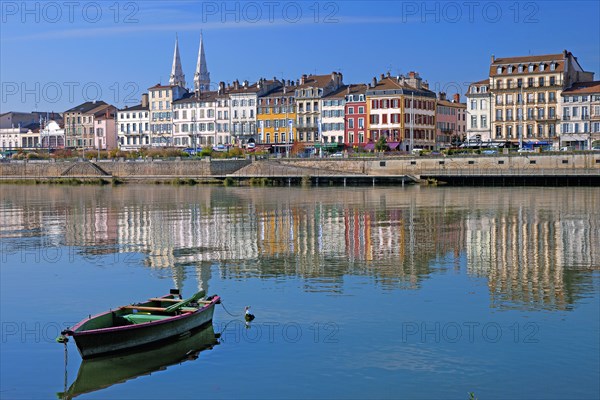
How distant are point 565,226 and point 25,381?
31418mm

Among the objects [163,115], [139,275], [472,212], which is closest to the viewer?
[139,275]

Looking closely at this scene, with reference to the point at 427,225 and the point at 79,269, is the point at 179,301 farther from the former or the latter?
the point at 427,225

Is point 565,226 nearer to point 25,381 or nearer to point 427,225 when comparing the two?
point 427,225

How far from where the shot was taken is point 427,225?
45000mm

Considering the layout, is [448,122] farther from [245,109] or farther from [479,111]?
[245,109]

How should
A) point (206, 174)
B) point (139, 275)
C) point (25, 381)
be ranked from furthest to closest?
point (206, 174), point (139, 275), point (25, 381)

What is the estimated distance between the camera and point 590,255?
32719mm

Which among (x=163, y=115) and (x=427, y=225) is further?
(x=163, y=115)

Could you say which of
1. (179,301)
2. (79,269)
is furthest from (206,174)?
(179,301)

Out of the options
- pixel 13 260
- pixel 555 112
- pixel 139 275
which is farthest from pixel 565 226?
pixel 555 112

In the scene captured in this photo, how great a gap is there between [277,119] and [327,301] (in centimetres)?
9682

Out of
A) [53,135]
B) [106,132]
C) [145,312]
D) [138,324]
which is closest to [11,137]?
[53,135]

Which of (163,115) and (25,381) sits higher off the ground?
(163,115)

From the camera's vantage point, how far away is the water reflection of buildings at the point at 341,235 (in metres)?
29.2
